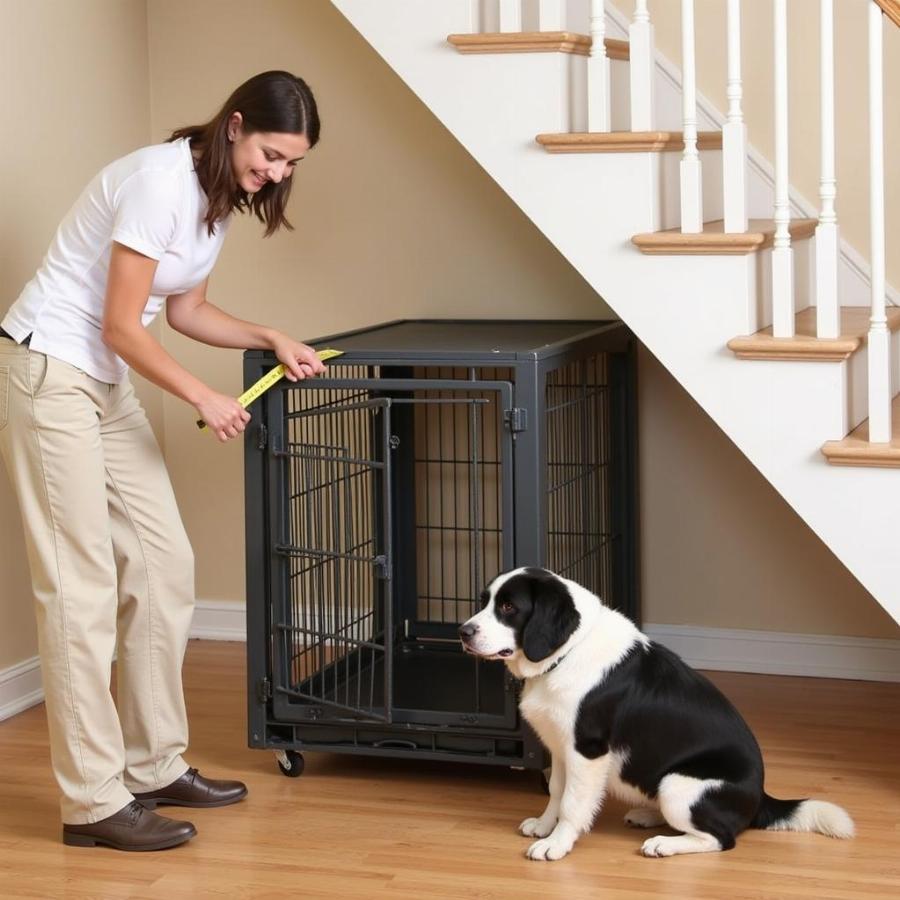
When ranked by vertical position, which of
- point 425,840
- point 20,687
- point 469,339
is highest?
point 469,339

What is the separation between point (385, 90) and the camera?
3.87 meters

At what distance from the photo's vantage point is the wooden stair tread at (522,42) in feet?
9.73

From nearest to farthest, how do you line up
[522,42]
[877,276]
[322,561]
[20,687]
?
[877,276], [522,42], [322,561], [20,687]

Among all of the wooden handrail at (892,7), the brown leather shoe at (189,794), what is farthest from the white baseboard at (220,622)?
the wooden handrail at (892,7)

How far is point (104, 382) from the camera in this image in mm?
2676

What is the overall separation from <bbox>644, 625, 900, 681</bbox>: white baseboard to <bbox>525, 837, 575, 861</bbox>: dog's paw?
4.19 feet

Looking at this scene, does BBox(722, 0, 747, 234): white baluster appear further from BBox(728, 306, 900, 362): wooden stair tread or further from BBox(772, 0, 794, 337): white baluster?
BBox(728, 306, 900, 362): wooden stair tread

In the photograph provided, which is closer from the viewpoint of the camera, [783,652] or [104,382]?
[104,382]

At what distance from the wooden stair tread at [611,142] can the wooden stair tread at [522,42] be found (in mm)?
179

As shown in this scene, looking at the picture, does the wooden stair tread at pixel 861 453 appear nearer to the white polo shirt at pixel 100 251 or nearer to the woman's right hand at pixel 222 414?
the woman's right hand at pixel 222 414

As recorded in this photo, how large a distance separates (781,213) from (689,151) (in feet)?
0.73

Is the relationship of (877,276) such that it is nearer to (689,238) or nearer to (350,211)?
(689,238)

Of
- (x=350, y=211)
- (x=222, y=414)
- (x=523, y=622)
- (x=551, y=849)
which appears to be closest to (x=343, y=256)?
(x=350, y=211)

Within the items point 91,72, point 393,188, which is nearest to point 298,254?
point 393,188
